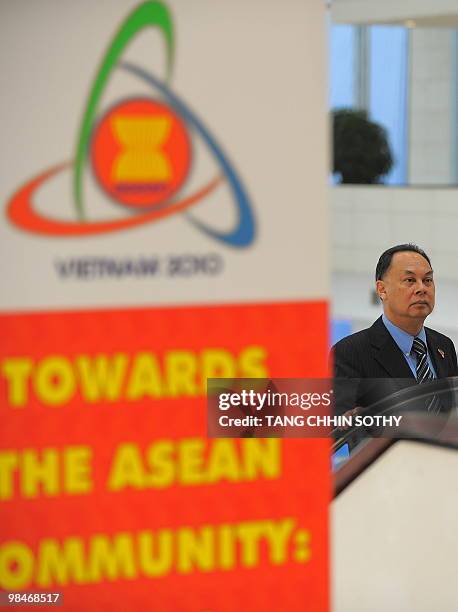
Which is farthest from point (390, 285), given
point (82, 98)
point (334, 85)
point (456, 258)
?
point (334, 85)

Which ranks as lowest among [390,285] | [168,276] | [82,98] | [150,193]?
[390,285]

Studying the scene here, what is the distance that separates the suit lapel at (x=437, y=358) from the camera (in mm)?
2588

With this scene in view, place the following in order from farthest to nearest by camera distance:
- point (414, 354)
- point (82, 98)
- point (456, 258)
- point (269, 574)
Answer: point (456, 258) → point (414, 354) → point (269, 574) → point (82, 98)

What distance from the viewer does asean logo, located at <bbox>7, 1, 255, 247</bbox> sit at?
1.28 meters

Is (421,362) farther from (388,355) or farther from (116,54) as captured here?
(116,54)

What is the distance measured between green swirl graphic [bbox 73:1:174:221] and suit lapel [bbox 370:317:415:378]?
1425mm

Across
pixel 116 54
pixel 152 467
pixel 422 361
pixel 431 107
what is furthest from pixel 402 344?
pixel 431 107

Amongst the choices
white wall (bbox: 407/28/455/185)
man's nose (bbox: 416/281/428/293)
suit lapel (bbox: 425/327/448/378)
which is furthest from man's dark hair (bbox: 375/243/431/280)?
white wall (bbox: 407/28/455/185)

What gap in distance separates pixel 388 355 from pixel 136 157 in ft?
4.66

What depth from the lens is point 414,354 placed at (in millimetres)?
2609

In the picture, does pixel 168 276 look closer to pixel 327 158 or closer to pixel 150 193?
pixel 150 193

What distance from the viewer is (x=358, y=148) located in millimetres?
9844

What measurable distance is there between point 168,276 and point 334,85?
36.9 feet

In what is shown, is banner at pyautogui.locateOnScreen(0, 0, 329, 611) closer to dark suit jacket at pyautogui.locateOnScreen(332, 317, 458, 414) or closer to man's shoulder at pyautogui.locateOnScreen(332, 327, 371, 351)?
dark suit jacket at pyautogui.locateOnScreen(332, 317, 458, 414)
